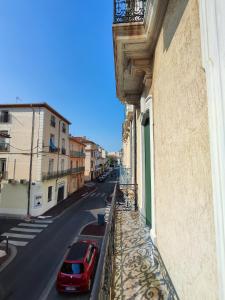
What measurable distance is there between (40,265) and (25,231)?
5.72m

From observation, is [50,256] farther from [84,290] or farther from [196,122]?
[196,122]

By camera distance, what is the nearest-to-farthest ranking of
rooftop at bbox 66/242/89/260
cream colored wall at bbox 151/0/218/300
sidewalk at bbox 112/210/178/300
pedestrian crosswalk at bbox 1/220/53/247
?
cream colored wall at bbox 151/0/218/300, sidewalk at bbox 112/210/178/300, rooftop at bbox 66/242/89/260, pedestrian crosswalk at bbox 1/220/53/247

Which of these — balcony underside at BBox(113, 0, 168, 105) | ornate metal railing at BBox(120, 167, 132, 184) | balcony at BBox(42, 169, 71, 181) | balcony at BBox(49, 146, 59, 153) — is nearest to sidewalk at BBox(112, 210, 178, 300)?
balcony underside at BBox(113, 0, 168, 105)

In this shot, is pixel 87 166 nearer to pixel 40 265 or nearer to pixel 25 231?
pixel 25 231

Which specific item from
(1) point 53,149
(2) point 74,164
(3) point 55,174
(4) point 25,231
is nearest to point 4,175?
(3) point 55,174

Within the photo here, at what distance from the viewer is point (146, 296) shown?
7.30ft

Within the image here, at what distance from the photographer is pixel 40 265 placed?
32.7 feet

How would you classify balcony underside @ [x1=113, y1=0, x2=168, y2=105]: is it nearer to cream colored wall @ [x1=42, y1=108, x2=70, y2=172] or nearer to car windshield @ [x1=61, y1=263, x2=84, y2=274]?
car windshield @ [x1=61, y1=263, x2=84, y2=274]

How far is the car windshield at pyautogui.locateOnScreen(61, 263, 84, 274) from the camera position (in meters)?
7.70

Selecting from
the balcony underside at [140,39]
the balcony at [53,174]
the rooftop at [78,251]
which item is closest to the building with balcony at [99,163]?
the balcony at [53,174]

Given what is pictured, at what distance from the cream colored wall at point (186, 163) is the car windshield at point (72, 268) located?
6.74m

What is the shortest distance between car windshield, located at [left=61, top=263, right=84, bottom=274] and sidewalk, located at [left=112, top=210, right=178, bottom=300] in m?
5.00

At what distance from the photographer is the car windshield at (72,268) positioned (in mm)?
7695

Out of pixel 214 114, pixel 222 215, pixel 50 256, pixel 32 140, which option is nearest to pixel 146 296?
pixel 222 215
